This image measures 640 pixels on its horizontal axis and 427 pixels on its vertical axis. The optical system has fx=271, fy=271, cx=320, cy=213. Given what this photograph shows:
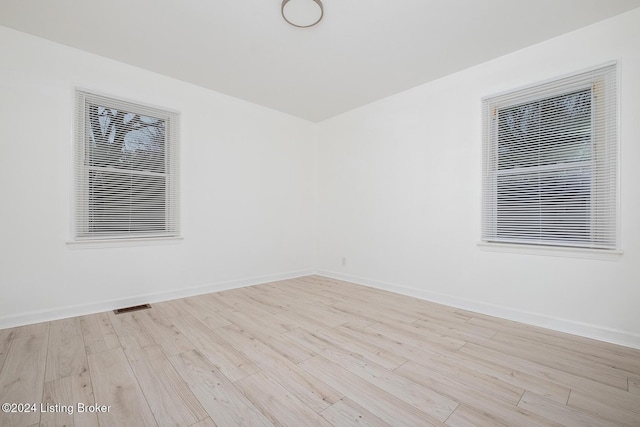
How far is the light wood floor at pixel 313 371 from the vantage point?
1.41m

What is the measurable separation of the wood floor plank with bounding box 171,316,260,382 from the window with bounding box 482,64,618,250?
8.93 feet

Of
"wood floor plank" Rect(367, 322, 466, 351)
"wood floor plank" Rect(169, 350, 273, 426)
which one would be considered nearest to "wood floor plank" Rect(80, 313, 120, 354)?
"wood floor plank" Rect(169, 350, 273, 426)

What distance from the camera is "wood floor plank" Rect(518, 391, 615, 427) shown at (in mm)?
1375

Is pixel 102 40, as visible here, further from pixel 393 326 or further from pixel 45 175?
pixel 393 326

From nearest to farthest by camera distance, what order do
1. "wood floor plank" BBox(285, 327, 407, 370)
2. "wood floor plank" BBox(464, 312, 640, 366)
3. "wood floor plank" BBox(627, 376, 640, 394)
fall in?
"wood floor plank" BBox(627, 376, 640, 394)
"wood floor plank" BBox(285, 327, 407, 370)
"wood floor plank" BBox(464, 312, 640, 366)

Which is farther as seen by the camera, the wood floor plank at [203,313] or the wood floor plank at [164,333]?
the wood floor plank at [203,313]

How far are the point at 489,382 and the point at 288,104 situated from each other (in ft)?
13.3

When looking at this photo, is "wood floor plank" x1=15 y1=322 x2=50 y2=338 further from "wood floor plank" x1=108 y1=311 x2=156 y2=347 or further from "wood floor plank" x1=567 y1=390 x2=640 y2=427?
"wood floor plank" x1=567 y1=390 x2=640 y2=427

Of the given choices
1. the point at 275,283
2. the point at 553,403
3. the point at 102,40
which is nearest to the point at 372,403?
the point at 553,403

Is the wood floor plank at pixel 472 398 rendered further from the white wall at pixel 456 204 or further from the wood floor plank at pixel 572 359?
the white wall at pixel 456 204

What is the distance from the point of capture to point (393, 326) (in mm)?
2578

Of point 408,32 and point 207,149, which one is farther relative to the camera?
point 207,149

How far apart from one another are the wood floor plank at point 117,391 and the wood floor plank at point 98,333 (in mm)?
120

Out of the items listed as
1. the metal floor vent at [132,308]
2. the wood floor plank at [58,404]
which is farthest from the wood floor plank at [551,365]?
the metal floor vent at [132,308]
